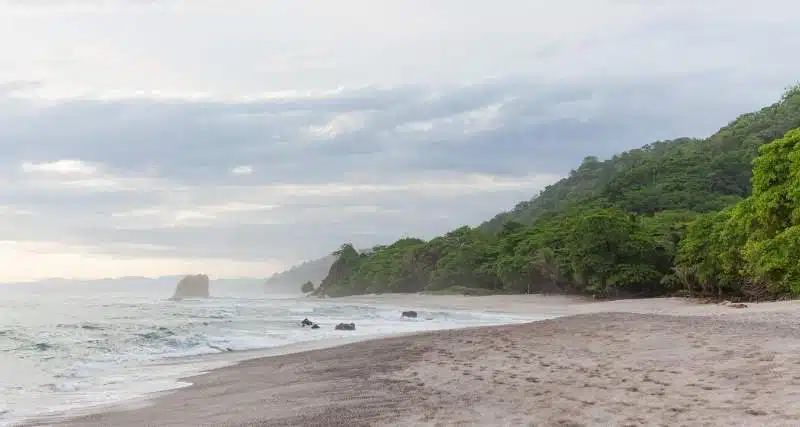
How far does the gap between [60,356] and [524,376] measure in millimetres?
14823

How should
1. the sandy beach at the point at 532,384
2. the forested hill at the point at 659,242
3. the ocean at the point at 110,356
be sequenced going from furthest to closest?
the forested hill at the point at 659,242
the ocean at the point at 110,356
the sandy beach at the point at 532,384

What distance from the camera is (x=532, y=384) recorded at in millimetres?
9102

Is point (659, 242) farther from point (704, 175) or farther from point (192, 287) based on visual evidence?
point (192, 287)

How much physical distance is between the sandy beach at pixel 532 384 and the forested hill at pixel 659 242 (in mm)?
14467

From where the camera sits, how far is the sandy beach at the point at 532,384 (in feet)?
23.0

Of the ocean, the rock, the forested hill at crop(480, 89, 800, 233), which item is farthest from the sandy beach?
the rock

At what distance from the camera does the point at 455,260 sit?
76375 millimetres

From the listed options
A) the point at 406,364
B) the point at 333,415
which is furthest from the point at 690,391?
the point at 406,364

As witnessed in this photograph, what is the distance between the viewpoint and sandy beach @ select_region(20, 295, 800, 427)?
700 cm

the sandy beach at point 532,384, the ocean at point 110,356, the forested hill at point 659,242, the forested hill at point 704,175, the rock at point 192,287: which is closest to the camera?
the sandy beach at point 532,384

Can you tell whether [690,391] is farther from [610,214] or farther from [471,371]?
[610,214]

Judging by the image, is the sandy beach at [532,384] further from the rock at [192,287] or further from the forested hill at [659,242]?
the rock at [192,287]

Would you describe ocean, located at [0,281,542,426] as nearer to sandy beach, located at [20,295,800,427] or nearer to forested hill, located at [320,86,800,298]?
sandy beach, located at [20,295,800,427]

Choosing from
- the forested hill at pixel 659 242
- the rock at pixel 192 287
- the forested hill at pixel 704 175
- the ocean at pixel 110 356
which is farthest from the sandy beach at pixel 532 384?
the rock at pixel 192 287
